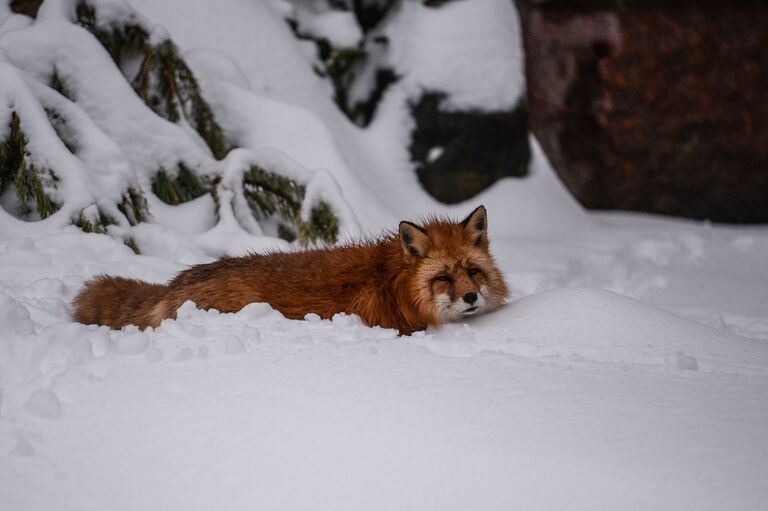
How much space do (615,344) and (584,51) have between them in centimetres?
518

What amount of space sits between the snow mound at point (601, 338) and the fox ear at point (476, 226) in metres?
0.47

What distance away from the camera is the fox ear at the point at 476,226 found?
146 inches

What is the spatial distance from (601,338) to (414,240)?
3.37 ft

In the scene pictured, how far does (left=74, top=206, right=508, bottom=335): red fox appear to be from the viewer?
11.3 feet

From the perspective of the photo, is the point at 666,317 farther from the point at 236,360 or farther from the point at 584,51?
the point at 584,51

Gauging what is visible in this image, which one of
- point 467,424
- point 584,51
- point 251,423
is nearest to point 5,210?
point 251,423

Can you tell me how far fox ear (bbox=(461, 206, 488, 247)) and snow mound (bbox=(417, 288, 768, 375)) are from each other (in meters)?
0.47

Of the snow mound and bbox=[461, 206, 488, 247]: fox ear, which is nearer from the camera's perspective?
the snow mound

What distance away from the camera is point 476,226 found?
3.76 metres

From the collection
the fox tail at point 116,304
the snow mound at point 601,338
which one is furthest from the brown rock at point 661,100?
the fox tail at point 116,304

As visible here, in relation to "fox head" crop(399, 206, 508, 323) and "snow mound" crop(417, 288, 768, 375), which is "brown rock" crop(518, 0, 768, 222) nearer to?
"fox head" crop(399, 206, 508, 323)

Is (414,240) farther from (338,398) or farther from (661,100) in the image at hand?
(661,100)

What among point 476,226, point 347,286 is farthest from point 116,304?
point 476,226

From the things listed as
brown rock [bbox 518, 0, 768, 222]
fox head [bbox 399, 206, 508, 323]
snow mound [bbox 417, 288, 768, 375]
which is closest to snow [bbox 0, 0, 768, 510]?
Result: snow mound [bbox 417, 288, 768, 375]
